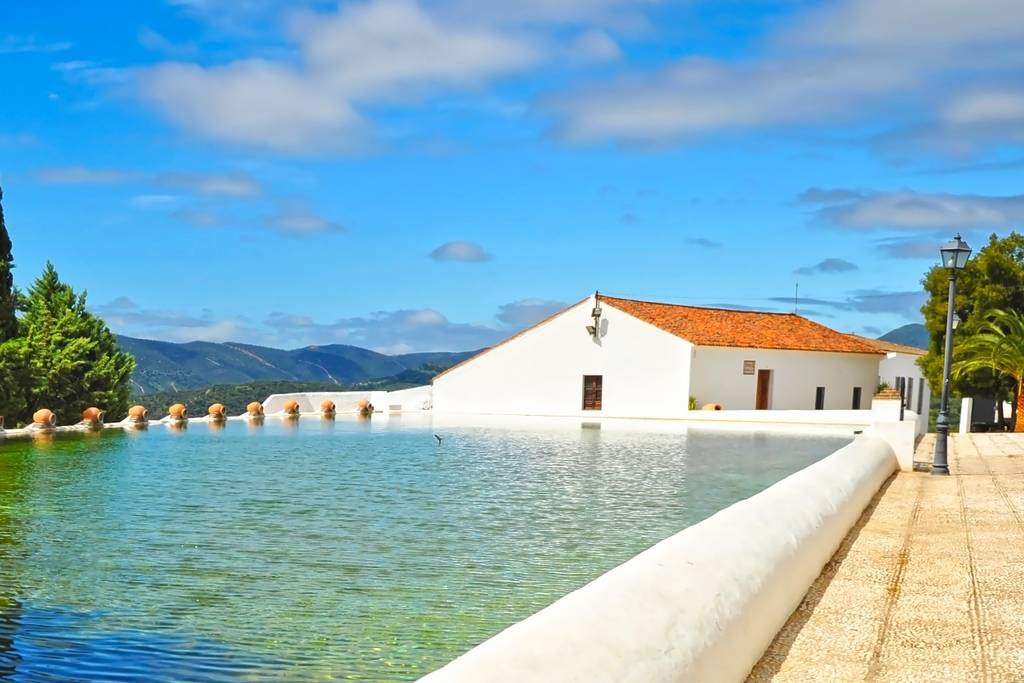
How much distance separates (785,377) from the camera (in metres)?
35.7

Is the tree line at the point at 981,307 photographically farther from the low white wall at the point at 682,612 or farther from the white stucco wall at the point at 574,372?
the low white wall at the point at 682,612

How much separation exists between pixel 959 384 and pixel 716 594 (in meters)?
29.8

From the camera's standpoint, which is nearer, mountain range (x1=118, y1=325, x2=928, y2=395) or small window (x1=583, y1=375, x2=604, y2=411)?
small window (x1=583, y1=375, x2=604, y2=411)

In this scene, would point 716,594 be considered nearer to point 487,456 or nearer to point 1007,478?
point 1007,478

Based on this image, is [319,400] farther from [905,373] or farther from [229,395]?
[905,373]

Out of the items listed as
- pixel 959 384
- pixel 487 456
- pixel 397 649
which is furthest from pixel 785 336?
pixel 397 649

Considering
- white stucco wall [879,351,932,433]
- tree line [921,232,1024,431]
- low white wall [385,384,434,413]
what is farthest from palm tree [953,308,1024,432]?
low white wall [385,384,434,413]

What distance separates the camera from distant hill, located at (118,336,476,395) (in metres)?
141

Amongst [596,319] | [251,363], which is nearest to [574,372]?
[596,319]

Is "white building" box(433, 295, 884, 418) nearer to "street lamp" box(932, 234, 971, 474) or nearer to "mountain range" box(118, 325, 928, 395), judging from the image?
"street lamp" box(932, 234, 971, 474)

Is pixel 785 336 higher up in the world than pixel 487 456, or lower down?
higher up

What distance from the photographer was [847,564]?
672cm

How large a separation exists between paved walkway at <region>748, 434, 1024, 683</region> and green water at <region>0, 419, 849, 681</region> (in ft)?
7.06

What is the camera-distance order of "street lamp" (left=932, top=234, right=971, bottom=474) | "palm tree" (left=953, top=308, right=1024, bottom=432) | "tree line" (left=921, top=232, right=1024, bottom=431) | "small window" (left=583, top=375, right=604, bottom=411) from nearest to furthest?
"street lamp" (left=932, top=234, right=971, bottom=474), "palm tree" (left=953, top=308, right=1024, bottom=432), "tree line" (left=921, top=232, right=1024, bottom=431), "small window" (left=583, top=375, right=604, bottom=411)
